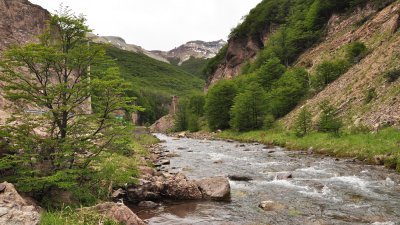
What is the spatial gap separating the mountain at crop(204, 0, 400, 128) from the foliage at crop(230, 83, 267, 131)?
2.27 metres

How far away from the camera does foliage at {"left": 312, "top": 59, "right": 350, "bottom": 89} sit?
35.3 metres

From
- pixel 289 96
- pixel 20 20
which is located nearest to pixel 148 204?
pixel 20 20

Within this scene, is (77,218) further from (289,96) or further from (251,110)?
(289,96)

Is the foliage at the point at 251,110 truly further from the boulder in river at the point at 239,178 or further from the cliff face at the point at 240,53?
the cliff face at the point at 240,53

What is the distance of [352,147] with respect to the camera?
1805 cm

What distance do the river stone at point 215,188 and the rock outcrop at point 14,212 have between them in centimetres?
688

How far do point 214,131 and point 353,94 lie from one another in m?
33.8

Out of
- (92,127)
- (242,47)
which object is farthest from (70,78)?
(242,47)

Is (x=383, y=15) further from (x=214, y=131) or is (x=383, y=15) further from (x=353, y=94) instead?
(x=214, y=131)

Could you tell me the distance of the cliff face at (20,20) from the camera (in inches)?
520

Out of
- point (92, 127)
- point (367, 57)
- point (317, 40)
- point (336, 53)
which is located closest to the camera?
point (92, 127)

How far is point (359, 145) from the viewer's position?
1759 centimetres

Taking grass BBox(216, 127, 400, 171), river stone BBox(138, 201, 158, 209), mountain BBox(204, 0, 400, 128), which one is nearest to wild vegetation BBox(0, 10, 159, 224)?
river stone BBox(138, 201, 158, 209)

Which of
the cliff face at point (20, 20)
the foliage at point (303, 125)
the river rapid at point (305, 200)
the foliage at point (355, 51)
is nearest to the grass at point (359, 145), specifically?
the foliage at point (303, 125)
